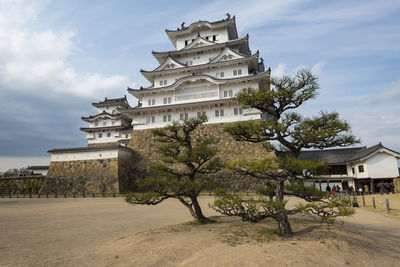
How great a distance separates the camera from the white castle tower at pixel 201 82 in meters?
26.4

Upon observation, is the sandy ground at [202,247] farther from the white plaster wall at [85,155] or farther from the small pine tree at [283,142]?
the white plaster wall at [85,155]

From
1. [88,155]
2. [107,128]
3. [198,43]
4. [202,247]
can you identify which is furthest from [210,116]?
[107,128]

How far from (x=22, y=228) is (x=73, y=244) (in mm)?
4064

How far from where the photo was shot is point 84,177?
2500 cm

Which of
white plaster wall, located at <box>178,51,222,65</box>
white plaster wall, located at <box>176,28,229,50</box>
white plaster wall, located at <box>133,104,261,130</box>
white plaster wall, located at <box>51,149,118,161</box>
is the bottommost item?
white plaster wall, located at <box>51,149,118,161</box>

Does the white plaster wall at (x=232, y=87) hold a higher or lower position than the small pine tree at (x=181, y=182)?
higher

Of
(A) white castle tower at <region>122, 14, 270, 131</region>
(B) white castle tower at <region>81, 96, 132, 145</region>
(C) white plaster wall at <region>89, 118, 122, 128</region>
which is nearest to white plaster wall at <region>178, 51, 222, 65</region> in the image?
(A) white castle tower at <region>122, 14, 270, 131</region>

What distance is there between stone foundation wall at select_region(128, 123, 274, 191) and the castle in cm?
11

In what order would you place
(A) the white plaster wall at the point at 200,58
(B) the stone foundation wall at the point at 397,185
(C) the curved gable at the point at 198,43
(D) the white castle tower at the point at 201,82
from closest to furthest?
(B) the stone foundation wall at the point at 397,185
(D) the white castle tower at the point at 201,82
(A) the white plaster wall at the point at 200,58
(C) the curved gable at the point at 198,43

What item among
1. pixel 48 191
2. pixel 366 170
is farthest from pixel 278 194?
pixel 48 191

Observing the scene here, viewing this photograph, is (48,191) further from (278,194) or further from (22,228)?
(278,194)

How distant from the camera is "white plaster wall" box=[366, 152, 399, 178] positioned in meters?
22.2

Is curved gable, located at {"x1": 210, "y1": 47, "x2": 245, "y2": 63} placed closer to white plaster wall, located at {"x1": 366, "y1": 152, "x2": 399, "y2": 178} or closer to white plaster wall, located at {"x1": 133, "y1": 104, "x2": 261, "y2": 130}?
white plaster wall, located at {"x1": 133, "y1": 104, "x2": 261, "y2": 130}

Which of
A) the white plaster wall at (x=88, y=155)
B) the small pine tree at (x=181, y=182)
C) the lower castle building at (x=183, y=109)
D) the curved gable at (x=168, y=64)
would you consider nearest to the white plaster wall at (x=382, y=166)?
the lower castle building at (x=183, y=109)
